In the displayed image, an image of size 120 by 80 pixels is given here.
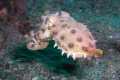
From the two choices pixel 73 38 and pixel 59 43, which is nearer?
pixel 73 38

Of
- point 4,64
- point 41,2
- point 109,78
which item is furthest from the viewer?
point 41,2

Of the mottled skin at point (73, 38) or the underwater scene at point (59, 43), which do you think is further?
the underwater scene at point (59, 43)

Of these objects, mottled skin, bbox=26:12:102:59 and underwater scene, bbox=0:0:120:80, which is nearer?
mottled skin, bbox=26:12:102:59

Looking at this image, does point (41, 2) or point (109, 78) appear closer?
point (109, 78)

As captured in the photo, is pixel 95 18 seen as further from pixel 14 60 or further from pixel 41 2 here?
pixel 14 60

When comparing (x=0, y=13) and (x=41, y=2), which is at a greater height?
(x=41, y=2)

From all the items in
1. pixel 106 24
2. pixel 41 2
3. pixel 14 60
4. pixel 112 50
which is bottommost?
pixel 14 60

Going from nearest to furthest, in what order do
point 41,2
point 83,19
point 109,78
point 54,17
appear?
1. point 54,17
2. point 109,78
3. point 83,19
4. point 41,2

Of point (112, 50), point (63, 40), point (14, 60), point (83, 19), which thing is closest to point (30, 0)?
point (83, 19)
